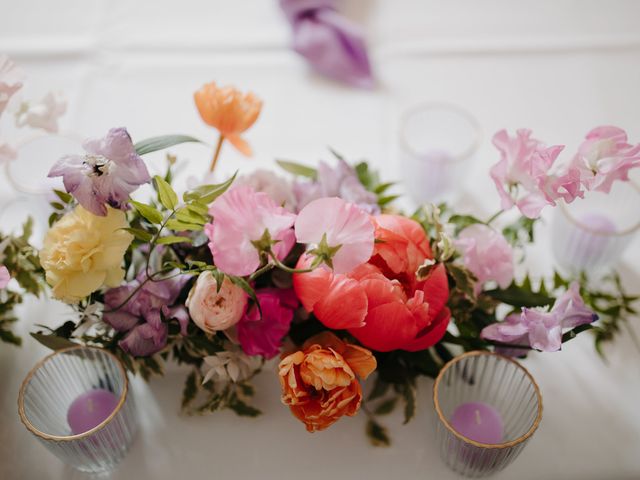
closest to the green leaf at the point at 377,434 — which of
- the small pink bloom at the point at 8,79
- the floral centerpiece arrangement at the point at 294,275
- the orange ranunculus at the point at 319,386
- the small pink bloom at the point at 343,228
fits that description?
the floral centerpiece arrangement at the point at 294,275

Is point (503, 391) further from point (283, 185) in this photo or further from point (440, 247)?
point (283, 185)

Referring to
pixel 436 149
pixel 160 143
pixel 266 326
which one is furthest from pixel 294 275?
pixel 436 149

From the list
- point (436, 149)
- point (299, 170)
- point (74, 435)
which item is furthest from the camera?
point (436, 149)

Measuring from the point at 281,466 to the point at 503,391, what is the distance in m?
0.21

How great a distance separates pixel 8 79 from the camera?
1.61ft

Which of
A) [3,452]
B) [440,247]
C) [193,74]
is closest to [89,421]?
[3,452]

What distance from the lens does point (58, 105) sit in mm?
579

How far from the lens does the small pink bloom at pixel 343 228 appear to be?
0.42 meters

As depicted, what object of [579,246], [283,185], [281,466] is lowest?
[281,466]

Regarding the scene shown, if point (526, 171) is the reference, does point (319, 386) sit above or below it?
below

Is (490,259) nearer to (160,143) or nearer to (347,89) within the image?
(160,143)

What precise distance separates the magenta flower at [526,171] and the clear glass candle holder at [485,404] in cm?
13

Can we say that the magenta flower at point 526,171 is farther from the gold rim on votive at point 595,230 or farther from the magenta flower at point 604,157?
the gold rim on votive at point 595,230

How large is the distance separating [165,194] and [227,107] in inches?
3.7
